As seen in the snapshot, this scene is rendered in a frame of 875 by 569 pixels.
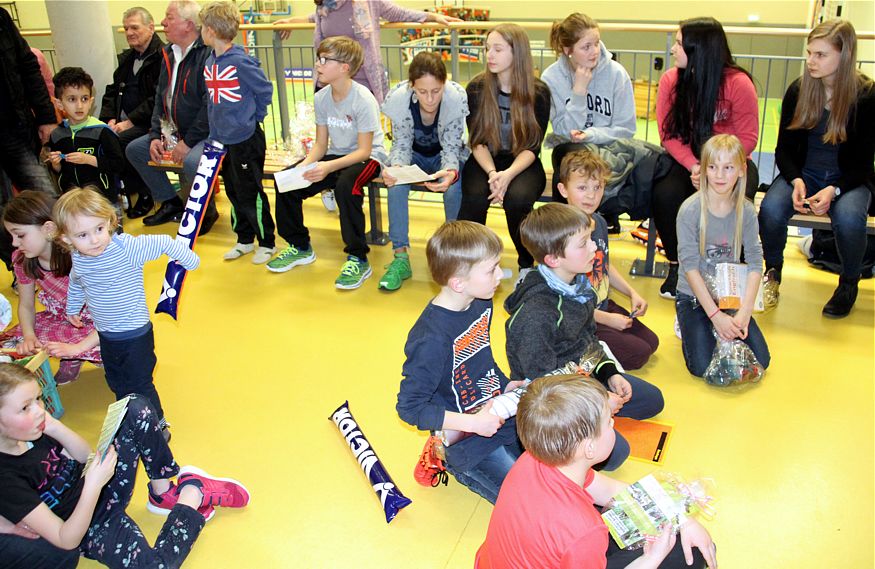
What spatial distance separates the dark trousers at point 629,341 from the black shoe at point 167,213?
3.60 meters

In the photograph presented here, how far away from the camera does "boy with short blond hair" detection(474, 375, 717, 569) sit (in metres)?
1.76

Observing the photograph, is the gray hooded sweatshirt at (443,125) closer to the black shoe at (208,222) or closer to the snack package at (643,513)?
the black shoe at (208,222)

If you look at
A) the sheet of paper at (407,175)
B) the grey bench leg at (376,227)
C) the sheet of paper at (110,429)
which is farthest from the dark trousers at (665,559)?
the grey bench leg at (376,227)

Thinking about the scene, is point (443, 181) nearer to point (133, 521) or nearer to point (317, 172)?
point (317, 172)

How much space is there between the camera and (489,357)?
2.66 metres

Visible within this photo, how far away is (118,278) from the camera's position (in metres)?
2.87

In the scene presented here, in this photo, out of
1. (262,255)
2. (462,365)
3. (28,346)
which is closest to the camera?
(462,365)

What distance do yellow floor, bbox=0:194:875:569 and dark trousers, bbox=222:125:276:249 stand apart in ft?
1.37

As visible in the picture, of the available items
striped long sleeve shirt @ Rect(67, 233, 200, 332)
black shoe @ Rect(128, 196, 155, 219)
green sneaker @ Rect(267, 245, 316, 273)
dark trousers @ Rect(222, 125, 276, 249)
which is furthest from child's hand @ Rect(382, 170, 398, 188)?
black shoe @ Rect(128, 196, 155, 219)

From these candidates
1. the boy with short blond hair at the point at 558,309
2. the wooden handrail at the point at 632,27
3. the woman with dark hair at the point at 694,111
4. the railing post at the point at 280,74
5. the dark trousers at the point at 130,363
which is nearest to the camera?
the boy with short blond hair at the point at 558,309

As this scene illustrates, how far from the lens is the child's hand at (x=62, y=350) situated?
2.96m

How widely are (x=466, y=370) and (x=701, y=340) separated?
4.71 feet

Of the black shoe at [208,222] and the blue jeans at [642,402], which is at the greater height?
the black shoe at [208,222]

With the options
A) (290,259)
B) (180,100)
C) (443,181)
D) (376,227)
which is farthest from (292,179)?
(180,100)
